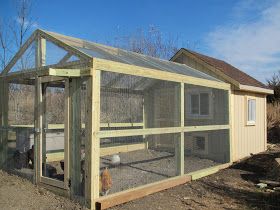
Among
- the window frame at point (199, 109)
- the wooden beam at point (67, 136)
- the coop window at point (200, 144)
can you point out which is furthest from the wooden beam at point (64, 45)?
the coop window at point (200, 144)

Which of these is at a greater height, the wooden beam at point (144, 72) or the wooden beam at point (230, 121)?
the wooden beam at point (144, 72)

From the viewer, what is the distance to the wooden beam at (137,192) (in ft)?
18.0

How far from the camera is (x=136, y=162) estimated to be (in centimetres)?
732

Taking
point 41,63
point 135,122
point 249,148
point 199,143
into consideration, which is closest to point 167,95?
point 135,122

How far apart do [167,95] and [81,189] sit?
119 inches

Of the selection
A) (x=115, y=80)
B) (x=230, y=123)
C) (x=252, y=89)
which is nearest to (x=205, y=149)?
(x=230, y=123)

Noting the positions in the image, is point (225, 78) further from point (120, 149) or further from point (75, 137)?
point (75, 137)

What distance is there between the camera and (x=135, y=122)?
6.56m

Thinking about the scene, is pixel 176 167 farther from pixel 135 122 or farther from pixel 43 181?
pixel 43 181

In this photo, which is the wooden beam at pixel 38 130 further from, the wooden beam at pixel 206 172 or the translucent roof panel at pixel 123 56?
the wooden beam at pixel 206 172

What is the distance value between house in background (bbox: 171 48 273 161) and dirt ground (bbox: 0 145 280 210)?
1.72 metres

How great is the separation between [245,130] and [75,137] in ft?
23.7

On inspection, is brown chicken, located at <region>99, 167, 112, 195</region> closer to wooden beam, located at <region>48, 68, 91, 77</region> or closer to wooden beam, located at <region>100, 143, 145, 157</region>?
wooden beam, located at <region>100, 143, 145, 157</region>

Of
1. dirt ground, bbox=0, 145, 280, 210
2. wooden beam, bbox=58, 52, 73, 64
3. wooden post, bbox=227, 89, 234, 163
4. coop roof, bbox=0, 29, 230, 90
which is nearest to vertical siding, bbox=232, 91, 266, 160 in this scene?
wooden post, bbox=227, 89, 234, 163
